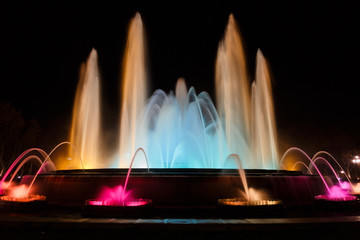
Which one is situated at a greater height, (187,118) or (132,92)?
(132,92)

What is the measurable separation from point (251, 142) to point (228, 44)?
8.94 metres

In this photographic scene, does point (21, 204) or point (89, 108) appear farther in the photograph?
point (89, 108)

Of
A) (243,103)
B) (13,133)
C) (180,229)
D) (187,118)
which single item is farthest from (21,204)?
(13,133)

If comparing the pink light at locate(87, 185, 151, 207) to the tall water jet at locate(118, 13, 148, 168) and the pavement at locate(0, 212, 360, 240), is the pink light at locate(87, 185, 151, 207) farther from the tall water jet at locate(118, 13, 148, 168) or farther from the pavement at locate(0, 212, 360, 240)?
the tall water jet at locate(118, 13, 148, 168)

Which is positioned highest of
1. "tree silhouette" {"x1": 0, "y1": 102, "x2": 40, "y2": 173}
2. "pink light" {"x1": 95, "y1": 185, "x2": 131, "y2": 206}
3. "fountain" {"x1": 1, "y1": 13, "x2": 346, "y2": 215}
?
"tree silhouette" {"x1": 0, "y1": 102, "x2": 40, "y2": 173}

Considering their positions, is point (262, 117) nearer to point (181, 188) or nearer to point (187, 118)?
point (187, 118)

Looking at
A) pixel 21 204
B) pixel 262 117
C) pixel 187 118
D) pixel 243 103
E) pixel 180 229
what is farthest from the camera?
pixel 262 117

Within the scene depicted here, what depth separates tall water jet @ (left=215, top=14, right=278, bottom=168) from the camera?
2611cm

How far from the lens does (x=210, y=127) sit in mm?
25188

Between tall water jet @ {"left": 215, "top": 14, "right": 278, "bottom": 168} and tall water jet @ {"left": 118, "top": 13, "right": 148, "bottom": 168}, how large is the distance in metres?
6.67

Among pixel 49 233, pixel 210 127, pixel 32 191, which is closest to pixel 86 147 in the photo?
pixel 210 127

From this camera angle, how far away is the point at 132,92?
2591 cm

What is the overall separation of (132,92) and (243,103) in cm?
957

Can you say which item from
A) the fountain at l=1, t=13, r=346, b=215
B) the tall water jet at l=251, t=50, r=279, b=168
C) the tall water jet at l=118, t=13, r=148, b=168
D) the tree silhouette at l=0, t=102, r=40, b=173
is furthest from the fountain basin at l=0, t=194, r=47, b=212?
the tree silhouette at l=0, t=102, r=40, b=173
